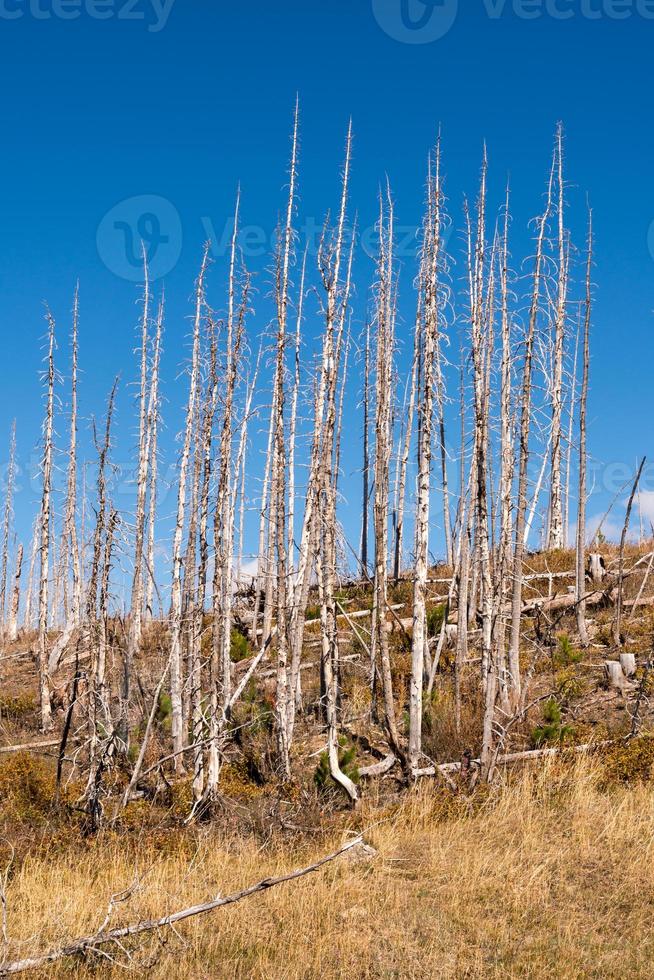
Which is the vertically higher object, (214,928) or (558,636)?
(558,636)

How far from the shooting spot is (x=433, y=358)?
42.8 feet

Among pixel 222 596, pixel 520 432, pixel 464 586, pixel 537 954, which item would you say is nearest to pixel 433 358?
pixel 520 432

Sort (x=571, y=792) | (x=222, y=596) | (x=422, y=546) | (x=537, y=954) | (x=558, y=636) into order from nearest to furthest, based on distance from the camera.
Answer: (x=537, y=954), (x=571, y=792), (x=422, y=546), (x=222, y=596), (x=558, y=636)

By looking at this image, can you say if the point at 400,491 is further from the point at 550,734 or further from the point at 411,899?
the point at 411,899

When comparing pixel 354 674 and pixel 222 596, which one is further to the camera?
pixel 354 674

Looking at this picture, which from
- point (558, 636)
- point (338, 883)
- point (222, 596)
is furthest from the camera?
point (558, 636)

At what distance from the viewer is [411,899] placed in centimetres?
781

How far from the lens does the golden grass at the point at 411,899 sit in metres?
6.53

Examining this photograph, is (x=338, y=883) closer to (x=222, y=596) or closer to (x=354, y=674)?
(x=222, y=596)

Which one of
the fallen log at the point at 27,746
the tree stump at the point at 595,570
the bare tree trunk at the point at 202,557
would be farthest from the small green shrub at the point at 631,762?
the fallen log at the point at 27,746

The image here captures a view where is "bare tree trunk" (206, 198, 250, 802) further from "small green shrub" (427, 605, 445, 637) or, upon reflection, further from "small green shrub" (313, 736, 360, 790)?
"small green shrub" (427, 605, 445, 637)

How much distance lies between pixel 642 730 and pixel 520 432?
5.40 meters

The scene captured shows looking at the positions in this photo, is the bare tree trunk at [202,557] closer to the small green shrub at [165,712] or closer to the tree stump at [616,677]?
the small green shrub at [165,712]

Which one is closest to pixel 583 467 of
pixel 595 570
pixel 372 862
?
pixel 595 570
